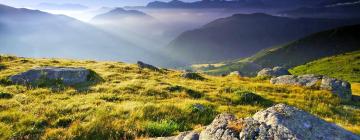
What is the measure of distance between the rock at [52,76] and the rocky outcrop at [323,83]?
842 inches

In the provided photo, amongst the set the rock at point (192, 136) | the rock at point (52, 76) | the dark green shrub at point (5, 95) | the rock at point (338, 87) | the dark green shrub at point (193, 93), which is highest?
the rock at point (52, 76)

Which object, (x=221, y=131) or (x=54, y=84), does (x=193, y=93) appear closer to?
(x=54, y=84)

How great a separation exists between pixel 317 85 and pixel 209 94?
49.5 ft

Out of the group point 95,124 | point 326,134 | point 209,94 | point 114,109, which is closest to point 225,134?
point 326,134

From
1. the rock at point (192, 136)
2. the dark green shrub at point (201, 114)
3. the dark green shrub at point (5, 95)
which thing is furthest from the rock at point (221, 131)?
the dark green shrub at point (5, 95)

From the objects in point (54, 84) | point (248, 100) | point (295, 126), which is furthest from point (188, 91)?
point (295, 126)

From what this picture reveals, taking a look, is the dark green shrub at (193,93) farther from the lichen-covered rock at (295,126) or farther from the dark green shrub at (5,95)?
the lichen-covered rock at (295,126)

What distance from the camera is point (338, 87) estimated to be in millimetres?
33156

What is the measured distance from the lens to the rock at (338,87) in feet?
103

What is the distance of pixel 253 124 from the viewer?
9031 mm

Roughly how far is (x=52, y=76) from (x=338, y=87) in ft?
83.2

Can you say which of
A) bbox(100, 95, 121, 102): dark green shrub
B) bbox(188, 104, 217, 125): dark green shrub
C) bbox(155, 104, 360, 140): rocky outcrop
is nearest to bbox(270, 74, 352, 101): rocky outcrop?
bbox(188, 104, 217, 125): dark green shrub

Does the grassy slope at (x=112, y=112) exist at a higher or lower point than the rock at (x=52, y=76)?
lower

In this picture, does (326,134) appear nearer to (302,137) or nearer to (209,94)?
(302,137)
